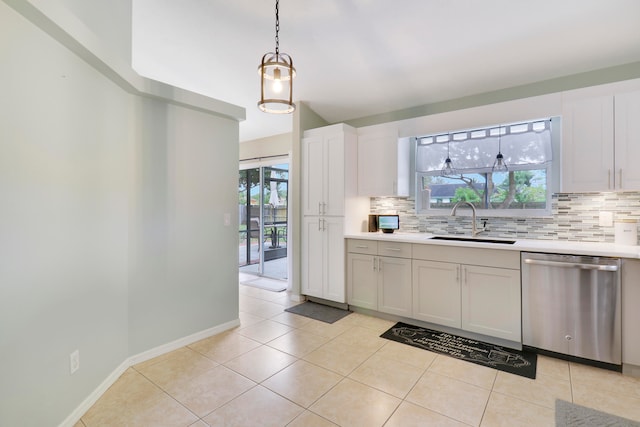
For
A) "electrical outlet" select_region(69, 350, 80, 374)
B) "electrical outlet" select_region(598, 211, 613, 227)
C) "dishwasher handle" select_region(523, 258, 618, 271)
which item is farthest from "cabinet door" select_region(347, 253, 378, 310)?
"electrical outlet" select_region(69, 350, 80, 374)

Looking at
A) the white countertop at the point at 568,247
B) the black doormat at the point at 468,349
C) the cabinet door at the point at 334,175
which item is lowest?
the black doormat at the point at 468,349

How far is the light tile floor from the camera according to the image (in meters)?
1.93

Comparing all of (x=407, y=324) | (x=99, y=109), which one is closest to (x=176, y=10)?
(x=99, y=109)

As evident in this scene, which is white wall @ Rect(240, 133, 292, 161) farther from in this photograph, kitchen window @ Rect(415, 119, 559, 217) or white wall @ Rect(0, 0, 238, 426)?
kitchen window @ Rect(415, 119, 559, 217)

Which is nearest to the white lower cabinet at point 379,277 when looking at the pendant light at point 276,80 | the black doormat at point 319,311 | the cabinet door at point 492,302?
the black doormat at point 319,311

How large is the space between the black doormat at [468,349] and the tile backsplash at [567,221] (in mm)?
1212

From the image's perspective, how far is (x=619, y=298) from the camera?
2.39 m

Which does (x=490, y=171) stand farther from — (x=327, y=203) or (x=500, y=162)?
(x=327, y=203)

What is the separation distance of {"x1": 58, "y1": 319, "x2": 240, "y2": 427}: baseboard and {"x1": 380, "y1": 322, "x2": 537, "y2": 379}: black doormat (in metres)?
1.71

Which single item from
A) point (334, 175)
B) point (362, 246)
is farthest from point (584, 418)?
point (334, 175)

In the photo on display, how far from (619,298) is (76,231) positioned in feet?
12.8

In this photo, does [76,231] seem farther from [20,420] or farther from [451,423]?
[451,423]

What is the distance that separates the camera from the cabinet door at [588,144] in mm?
2680

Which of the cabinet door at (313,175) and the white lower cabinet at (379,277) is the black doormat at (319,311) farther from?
the cabinet door at (313,175)
